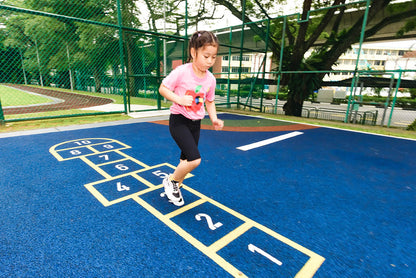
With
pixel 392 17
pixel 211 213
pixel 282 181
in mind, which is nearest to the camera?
pixel 211 213

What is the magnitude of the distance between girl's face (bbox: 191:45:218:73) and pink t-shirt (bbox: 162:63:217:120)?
4.1 inches

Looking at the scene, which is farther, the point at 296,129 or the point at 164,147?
the point at 296,129

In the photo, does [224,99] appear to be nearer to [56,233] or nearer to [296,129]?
[296,129]

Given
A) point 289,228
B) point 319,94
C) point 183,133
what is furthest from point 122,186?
point 319,94

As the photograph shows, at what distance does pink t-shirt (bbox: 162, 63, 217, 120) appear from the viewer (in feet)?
6.55

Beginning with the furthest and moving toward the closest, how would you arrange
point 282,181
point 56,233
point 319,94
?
1. point 319,94
2. point 282,181
3. point 56,233

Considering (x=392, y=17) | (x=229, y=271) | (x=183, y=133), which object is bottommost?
(x=229, y=271)

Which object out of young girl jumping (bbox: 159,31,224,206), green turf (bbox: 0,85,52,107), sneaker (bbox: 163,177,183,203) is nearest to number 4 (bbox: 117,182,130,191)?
sneaker (bbox: 163,177,183,203)

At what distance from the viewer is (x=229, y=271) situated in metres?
1.54

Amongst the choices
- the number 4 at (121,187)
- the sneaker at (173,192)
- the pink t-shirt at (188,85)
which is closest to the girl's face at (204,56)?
the pink t-shirt at (188,85)

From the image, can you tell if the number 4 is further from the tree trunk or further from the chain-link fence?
the tree trunk

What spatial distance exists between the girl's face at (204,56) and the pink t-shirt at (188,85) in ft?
0.34

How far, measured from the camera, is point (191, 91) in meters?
→ 2.07

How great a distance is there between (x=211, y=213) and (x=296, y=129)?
5294mm
